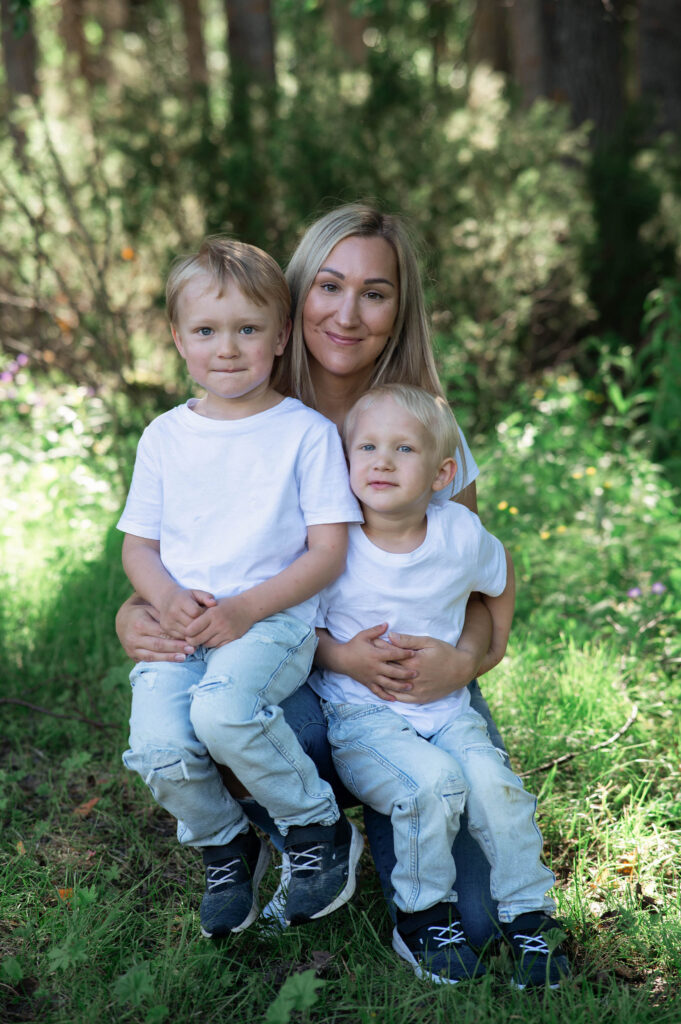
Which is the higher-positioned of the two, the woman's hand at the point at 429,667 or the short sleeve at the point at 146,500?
the short sleeve at the point at 146,500

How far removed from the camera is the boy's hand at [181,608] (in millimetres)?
2119

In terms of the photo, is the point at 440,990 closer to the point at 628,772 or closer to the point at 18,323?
the point at 628,772

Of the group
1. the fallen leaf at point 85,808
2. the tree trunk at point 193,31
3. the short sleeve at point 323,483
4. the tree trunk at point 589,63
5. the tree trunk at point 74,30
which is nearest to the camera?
the short sleeve at point 323,483

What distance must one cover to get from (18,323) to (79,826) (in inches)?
162

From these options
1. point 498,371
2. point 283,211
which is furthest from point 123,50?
point 498,371

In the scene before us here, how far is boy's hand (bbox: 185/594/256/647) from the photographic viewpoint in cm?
210

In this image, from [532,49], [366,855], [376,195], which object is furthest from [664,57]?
[366,855]

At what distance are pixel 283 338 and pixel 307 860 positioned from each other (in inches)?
49.1

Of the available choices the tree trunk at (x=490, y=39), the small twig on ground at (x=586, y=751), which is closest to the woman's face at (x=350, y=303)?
the small twig on ground at (x=586, y=751)

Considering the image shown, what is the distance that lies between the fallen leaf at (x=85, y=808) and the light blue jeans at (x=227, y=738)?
0.67 metres

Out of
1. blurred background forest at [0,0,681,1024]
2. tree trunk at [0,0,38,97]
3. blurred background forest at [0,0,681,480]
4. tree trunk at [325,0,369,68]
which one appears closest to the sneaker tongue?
blurred background forest at [0,0,681,1024]

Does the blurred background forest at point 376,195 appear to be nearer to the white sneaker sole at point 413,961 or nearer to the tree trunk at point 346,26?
the white sneaker sole at point 413,961

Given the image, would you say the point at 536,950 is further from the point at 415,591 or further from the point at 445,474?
the point at 445,474

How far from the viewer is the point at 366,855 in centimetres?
257
